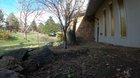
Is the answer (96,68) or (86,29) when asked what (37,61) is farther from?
(86,29)

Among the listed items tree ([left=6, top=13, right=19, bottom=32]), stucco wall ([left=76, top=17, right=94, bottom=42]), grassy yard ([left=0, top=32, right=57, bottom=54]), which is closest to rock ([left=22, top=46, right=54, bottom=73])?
grassy yard ([left=0, top=32, right=57, bottom=54])

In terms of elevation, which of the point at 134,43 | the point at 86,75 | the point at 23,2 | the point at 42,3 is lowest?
the point at 86,75

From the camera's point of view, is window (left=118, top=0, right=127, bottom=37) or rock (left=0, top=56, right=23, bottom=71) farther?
window (left=118, top=0, right=127, bottom=37)

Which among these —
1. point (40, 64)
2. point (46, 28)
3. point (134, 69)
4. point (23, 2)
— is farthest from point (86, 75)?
point (46, 28)

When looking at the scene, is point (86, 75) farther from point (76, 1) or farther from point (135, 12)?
point (76, 1)

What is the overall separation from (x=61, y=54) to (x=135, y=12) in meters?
3.00

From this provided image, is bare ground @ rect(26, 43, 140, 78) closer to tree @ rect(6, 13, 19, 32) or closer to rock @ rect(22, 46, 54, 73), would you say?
rock @ rect(22, 46, 54, 73)

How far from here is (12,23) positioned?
181 ft

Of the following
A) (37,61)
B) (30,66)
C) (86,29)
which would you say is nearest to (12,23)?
(86,29)

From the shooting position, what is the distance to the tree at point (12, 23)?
2056 inches

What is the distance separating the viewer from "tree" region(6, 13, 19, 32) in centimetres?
5221

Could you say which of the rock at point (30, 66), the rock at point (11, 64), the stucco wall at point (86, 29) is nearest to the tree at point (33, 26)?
the stucco wall at point (86, 29)

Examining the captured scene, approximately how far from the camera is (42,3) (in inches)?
695

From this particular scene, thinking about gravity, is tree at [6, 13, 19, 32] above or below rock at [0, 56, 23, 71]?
above
